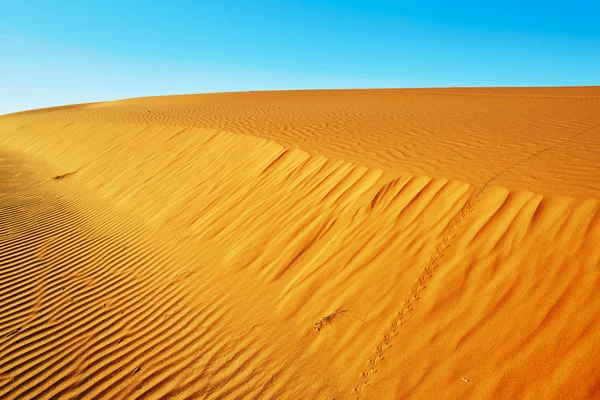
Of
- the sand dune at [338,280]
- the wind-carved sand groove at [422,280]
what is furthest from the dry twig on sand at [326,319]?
the wind-carved sand groove at [422,280]

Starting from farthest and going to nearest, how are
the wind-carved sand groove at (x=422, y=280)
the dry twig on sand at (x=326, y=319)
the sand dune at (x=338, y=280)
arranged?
the dry twig on sand at (x=326, y=319)
the wind-carved sand groove at (x=422, y=280)
the sand dune at (x=338, y=280)

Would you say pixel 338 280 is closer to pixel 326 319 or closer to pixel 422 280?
pixel 326 319

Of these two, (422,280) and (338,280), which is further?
(338,280)

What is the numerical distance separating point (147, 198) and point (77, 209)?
5.38 feet

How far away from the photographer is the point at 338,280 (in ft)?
11.5

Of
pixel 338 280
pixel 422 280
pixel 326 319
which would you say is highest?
pixel 422 280

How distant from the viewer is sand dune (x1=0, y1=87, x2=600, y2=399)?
2.49 meters

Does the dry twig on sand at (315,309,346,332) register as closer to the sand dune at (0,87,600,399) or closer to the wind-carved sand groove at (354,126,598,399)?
the sand dune at (0,87,600,399)

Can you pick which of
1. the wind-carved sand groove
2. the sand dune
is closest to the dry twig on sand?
the sand dune

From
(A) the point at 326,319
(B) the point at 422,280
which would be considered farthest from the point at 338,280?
(B) the point at 422,280

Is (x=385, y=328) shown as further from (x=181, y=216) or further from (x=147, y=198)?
(x=147, y=198)

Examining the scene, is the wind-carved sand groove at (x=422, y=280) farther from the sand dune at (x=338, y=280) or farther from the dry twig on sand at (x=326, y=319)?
the dry twig on sand at (x=326, y=319)

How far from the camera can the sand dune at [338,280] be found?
249 cm

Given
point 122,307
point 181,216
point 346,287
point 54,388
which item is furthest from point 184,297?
point 181,216
